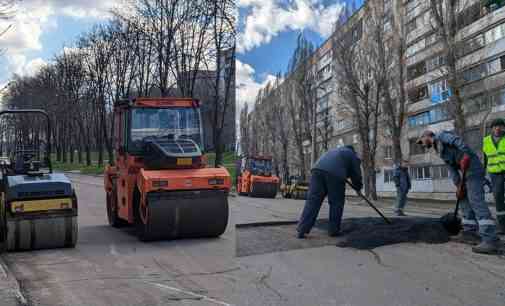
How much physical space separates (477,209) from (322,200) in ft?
8.42

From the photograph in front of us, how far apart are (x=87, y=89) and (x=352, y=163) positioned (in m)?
46.4

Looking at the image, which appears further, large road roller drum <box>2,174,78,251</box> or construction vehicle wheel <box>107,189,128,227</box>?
construction vehicle wheel <box>107,189,128,227</box>

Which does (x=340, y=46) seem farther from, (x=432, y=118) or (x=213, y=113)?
(x=432, y=118)


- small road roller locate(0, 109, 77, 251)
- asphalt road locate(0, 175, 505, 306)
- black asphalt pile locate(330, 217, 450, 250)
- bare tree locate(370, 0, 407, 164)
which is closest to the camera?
asphalt road locate(0, 175, 505, 306)

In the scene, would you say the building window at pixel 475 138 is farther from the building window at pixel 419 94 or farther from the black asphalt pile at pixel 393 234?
the black asphalt pile at pixel 393 234

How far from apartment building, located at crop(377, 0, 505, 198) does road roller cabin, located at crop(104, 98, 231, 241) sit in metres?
10.2

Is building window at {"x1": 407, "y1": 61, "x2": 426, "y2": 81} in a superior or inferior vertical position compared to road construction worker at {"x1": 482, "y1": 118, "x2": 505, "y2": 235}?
superior

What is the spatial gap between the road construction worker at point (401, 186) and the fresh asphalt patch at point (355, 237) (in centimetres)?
470

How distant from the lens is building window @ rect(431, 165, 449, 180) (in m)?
43.7

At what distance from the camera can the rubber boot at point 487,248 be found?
23.3 ft

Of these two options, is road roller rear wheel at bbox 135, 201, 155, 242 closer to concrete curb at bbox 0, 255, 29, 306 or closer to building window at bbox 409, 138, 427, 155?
concrete curb at bbox 0, 255, 29, 306

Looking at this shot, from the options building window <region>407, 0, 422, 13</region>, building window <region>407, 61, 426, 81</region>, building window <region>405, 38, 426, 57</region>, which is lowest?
building window <region>407, 61, 426, 81</region>

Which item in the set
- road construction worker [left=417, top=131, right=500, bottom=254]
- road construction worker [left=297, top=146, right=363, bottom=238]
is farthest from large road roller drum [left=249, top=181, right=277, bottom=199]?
road construction worker [left=417, top=131, right=500, bottom=254]

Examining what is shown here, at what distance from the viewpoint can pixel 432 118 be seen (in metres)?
44.9
